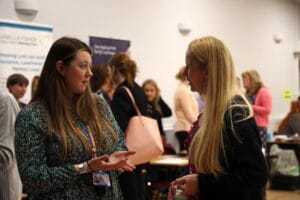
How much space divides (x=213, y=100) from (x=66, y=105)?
66 centimetres

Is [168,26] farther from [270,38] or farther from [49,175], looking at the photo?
[49,175]

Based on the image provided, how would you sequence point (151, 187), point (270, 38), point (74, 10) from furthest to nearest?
point (270, 38) → point (74, 10) → point (151, 187)

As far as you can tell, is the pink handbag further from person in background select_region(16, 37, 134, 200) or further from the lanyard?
the lanyard

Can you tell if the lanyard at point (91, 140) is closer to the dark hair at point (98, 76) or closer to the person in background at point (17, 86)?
the dark hair at point (98, 76)

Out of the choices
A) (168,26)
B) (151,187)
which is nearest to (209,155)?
(151,187)

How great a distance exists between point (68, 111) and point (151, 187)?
12.7ft

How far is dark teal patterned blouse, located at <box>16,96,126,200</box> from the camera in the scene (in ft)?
6.73

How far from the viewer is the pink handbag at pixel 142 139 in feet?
12.9

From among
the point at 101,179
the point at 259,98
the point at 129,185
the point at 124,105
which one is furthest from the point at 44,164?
the point at 259,98

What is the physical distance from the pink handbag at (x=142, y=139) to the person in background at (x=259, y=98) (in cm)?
368

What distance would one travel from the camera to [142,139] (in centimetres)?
393

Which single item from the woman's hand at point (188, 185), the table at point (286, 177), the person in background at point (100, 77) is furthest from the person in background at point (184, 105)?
the woman's hand at point (188, 185)

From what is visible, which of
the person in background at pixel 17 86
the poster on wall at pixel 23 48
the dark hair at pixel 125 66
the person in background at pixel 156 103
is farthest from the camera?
the person in background at pixel 156 103

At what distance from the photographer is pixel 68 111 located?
2.22 m
